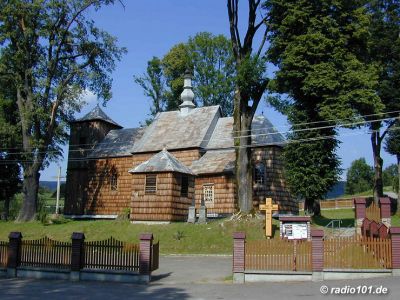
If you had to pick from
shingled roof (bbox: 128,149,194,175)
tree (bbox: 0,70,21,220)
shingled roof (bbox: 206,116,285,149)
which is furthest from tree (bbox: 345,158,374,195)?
tree (bbox: 0,70,21,220)

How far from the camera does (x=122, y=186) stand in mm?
39656

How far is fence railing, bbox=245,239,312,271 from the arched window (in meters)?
18.5

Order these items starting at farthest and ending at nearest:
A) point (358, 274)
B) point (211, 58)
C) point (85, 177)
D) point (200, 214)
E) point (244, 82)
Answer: point (211, 58) → point (85, 177) → point (200, 214) → point (244, 82) → point (358, 274)

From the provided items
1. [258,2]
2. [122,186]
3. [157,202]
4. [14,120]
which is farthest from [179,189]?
[14,120]

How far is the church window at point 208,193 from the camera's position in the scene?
1396 inches

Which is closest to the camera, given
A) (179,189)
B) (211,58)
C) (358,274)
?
(358,274)

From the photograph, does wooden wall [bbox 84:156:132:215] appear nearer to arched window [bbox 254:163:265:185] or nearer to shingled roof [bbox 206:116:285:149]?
shingled roof [bbox 206:116:285:149]

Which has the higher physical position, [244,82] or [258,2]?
[258,2]

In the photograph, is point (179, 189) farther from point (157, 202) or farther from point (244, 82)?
point (244, 82)

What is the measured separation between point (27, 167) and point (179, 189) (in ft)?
42.9

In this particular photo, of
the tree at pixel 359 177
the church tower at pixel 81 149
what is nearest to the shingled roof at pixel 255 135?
the church tower at pixel 81 149

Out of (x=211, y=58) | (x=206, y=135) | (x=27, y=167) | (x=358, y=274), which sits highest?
(x=211, y=58)

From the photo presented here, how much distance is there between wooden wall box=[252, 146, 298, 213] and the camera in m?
34.3

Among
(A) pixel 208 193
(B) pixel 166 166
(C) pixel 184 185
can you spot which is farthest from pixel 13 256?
(A) pixel 208 193
